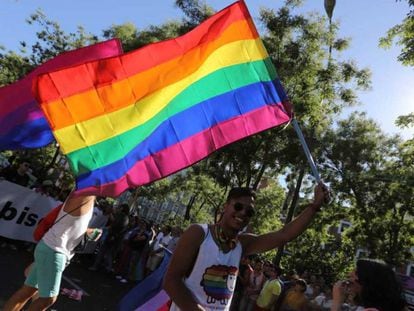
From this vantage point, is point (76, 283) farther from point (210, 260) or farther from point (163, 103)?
point (210, 260)

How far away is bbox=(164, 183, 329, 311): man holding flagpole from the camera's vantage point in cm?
262

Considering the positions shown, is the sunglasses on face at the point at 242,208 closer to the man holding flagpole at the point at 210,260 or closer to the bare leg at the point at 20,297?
the man holding flagpole at the point at 210,260

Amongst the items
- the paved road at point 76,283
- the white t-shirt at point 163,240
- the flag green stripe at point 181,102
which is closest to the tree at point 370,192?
the white t-shirt at point 163,240

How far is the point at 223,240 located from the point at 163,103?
5.47ft

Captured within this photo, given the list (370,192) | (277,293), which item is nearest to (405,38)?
(277,293)

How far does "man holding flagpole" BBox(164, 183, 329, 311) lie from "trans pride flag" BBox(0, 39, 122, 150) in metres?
2.62

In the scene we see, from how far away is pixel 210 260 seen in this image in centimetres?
272

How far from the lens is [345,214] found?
25578 mm

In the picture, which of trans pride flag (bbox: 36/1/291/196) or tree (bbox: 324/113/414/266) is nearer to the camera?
trans pride flag (bbox: 36/1/291/196)

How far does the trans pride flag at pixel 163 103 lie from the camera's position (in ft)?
12.2

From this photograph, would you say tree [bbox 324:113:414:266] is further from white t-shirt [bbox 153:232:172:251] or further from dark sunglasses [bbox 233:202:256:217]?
dark sunglasses [bbox 233:202:256:217]

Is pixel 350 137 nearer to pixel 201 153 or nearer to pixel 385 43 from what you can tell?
pixel 385 43

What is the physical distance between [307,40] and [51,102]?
15394 millimetres

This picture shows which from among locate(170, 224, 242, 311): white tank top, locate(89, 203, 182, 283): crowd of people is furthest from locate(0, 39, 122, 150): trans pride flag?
locate(89, 203, 182, 283): crowd of people
